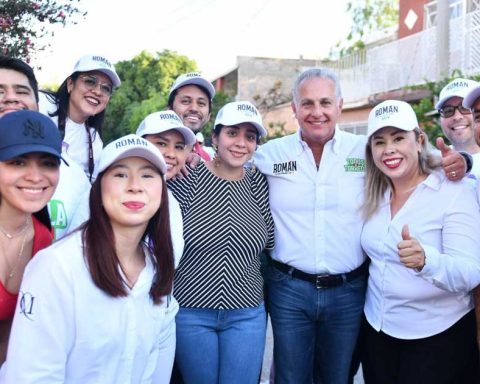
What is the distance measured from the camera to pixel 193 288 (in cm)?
343

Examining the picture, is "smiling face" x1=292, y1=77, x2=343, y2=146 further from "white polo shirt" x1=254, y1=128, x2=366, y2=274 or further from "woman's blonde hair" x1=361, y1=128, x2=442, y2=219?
"woman's blonde hair" x1=361, y1=128, x2=442, y2=219

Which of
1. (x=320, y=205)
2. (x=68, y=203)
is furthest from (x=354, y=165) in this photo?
(x=68, y=203)

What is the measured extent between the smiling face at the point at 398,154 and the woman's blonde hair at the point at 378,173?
1.5 inches

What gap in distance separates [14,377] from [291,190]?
2.21 metres

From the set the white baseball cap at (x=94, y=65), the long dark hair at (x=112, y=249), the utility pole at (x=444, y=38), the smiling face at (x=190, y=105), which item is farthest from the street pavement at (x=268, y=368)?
the utility pole at (x=444, y=38)

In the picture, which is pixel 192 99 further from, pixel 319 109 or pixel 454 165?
pixel 454 165

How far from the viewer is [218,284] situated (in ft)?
11.2

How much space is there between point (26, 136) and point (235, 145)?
1.52 metres

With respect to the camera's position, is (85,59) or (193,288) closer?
(193,288)

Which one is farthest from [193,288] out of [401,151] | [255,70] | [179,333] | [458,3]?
[255,70]

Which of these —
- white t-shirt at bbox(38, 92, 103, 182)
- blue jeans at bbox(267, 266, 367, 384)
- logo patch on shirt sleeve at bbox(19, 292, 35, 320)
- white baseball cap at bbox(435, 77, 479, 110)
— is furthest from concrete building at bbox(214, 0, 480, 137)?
logo patch on shirt sleeve at bbox(19, 292, 35, 320)

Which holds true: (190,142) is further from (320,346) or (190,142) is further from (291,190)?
(320,346)

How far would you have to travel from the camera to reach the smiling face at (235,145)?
12.0ft

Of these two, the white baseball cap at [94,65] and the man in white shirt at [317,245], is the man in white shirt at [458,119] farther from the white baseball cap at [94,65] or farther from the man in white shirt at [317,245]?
the white baseball cap at [94,65]
